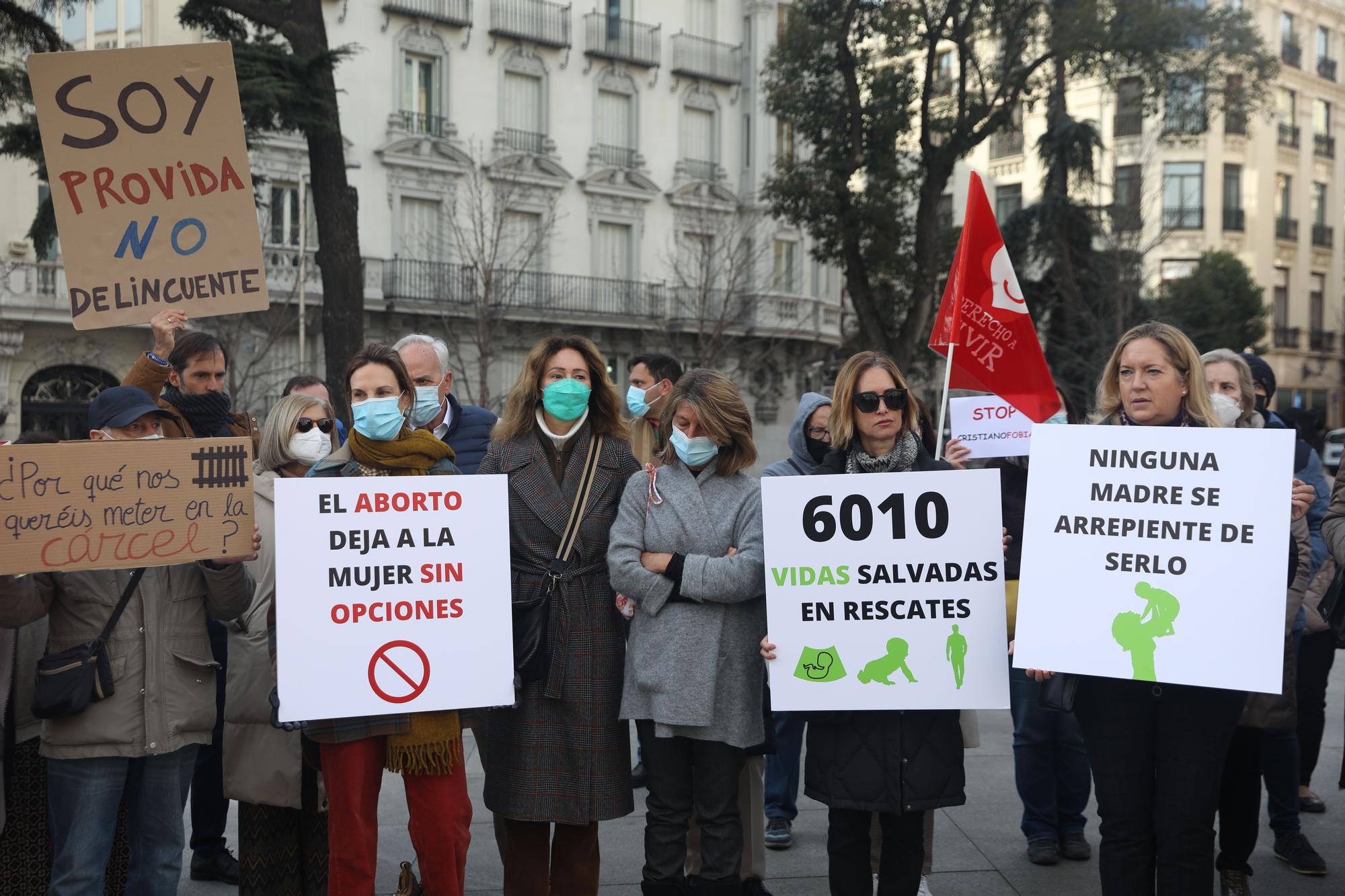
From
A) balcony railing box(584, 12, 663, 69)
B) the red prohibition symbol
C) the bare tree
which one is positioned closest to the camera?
the red prohibition symbol

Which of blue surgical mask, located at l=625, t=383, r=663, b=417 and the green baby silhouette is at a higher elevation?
blue surgical mask, located at l=625, t=383, r=663, b=417

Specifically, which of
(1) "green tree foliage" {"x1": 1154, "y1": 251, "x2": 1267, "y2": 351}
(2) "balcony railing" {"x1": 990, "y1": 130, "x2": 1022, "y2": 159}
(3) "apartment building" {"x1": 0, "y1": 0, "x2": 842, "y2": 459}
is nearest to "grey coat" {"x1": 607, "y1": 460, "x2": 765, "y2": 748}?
(3) "apartment building" {"x1": 0, "y1": 0, "x2": 842, "y2": 459}

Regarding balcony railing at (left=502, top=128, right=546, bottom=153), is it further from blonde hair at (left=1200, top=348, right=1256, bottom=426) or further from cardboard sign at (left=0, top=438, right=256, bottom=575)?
cardboard sign at (left=0, top=438, right=256, bottom=575)

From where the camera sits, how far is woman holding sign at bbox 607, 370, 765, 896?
13.1 feet

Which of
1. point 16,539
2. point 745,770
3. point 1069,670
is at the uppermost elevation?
point 16,539

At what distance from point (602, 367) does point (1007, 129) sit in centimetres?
1838

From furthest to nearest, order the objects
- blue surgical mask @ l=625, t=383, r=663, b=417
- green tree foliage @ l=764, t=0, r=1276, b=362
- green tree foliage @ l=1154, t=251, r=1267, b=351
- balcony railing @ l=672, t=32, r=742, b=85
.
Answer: balcony railing @ l=672, t=32, r=742, b=85, green tree foliage @ l=1154, t=251, r=1267, b=351, green tree foliage @ l=764, t=0, r=1276, b=362, blue surgical mask @ l=625, t=383, r=663, b=417

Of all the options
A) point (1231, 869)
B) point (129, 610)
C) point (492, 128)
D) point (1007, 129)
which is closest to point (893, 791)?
point (1231, 869)

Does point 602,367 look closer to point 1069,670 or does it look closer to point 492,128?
point 1069,670

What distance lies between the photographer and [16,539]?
11.7 feet

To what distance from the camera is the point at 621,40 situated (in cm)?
3219

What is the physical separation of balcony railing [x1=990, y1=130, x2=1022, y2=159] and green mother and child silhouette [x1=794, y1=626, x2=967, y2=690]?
4518 cm

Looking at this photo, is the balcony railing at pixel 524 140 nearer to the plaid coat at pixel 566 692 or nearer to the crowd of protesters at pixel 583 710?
the crowd of protesters at pixel 583 710

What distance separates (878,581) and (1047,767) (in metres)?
1.82
